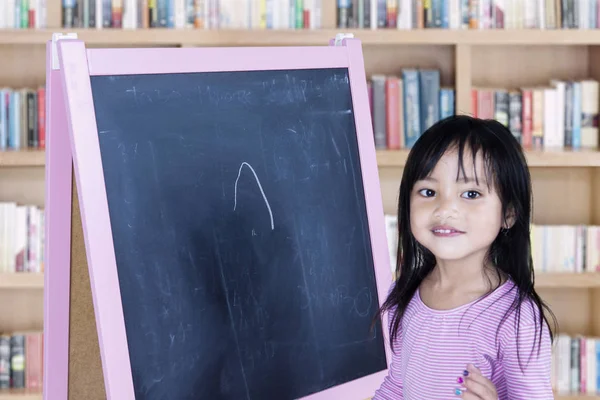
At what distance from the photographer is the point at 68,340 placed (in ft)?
5.85

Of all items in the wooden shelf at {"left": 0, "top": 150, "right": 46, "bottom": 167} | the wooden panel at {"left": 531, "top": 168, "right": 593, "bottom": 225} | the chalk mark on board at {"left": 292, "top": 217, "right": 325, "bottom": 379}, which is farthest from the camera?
the wooden panel at {"left": 531, "top": 168, "right": 593, "bottom": 225}

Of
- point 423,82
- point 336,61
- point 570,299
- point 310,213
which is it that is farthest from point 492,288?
point 570,299

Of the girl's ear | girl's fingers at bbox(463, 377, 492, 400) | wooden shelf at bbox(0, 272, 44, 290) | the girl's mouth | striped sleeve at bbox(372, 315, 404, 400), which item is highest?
the girl's ear

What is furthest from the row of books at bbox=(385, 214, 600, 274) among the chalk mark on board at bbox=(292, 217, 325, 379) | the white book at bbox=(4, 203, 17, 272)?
the chalk mark on board at bbox=(292, 217, 325, 379)

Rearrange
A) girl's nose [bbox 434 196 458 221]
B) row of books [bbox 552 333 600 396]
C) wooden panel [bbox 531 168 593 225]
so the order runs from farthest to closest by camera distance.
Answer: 1. wooden panel [bbox 531 168 593 225]
2. row of books [bbox 552 333 600 396]
3. girl's nose [bbox 434 196 458 221]

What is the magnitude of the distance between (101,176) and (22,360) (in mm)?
1883

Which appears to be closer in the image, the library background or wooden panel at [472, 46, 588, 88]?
the library background

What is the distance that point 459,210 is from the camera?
4.99 ft

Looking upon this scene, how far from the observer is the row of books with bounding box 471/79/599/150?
3.28 metres

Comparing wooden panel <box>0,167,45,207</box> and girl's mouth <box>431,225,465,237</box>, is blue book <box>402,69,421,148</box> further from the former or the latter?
girl's mouth <box>431,225,465,237</box>

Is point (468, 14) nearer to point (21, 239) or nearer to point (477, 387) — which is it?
point (21, 239)

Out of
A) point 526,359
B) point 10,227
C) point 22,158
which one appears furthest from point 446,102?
point 526,359

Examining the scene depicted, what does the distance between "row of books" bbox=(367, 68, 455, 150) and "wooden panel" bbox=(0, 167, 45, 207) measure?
122cm

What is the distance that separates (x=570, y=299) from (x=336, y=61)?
189cm
